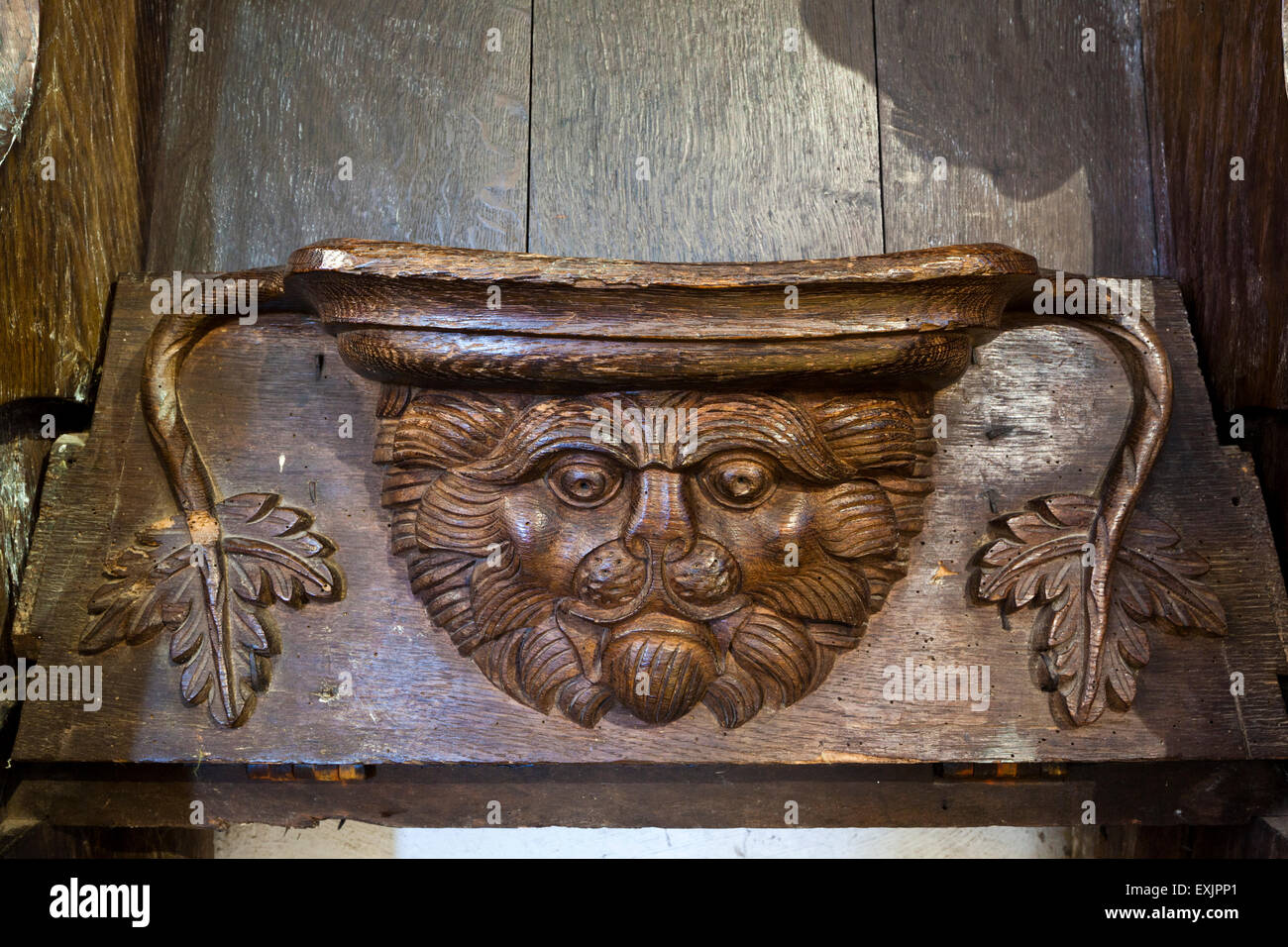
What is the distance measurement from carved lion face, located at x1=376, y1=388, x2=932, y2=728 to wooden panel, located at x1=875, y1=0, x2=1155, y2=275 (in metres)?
0.30

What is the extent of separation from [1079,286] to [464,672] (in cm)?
64

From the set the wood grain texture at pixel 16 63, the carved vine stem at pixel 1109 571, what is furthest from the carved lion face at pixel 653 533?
the wood grain texture at pixel 16 63

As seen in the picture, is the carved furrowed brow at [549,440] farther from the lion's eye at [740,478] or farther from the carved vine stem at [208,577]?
the carved vine stem at [208,577]

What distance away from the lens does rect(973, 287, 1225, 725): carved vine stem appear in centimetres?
89

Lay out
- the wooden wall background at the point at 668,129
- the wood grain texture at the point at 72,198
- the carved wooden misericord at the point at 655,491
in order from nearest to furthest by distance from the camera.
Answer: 1. the carved wooden misericord at the point at 655,491
2. the wood grain texture at the point at 72,198
3. the wooden wall background at the point at 668,129

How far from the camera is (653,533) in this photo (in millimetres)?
830

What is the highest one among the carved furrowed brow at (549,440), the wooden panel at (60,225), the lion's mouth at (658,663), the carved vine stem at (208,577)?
the wooden panel at (60,225)

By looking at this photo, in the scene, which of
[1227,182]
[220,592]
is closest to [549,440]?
[220,592]

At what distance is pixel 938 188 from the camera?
1.08 metres

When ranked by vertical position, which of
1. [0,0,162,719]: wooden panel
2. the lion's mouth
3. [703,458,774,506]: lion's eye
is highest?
[0,0,162,719]: wooden panel

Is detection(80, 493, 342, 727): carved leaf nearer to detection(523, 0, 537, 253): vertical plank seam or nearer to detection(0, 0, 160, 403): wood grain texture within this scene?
detection(0, 0, 160, 403): wood grain texture

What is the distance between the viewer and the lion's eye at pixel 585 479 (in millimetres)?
839

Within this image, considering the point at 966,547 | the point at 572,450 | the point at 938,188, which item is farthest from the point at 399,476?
the point at 938,188

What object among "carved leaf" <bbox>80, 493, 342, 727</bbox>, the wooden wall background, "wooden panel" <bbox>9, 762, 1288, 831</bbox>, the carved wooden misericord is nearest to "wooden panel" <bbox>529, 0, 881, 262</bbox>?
the wooden wall background
